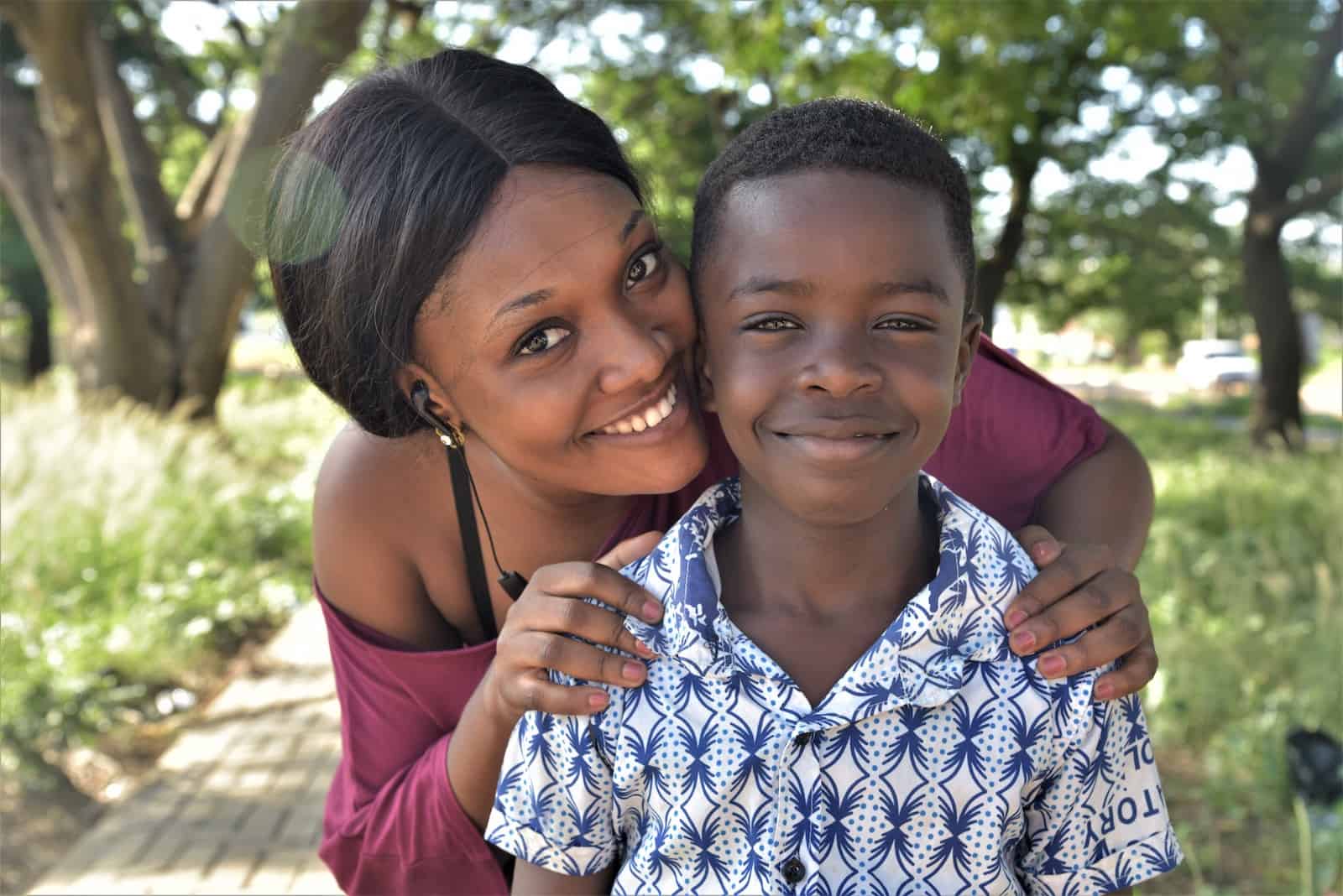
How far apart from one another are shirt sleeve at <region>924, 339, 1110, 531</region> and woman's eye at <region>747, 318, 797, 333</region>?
0.69 metres

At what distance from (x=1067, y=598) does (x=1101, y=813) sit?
0.95ft

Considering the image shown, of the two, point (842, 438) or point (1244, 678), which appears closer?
point (842, 438)

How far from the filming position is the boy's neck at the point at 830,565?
66.4 inches

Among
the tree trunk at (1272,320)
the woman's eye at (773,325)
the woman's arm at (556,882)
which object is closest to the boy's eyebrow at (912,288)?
the woman's eye at (773,325)

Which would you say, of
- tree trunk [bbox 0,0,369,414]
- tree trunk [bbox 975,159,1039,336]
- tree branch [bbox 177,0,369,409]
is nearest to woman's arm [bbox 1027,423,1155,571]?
tree branch [bbox 177,0,369,409]

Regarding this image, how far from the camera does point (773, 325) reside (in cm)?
→ 161

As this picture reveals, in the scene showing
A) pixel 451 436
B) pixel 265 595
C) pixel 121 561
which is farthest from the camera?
pixel 265 595

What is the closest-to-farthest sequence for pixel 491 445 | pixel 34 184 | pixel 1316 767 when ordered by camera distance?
pixel 491 445
pixel 1316 767
pixel 34 184

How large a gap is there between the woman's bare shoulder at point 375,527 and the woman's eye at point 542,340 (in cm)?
53

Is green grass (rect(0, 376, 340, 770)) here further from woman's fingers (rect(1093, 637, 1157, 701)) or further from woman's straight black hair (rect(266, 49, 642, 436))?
woman's fingers (rect(1093, 637, 1157, 701))

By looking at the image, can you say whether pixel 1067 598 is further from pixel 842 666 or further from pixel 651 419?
pixel 651 419

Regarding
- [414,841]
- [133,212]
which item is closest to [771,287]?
[414,841]

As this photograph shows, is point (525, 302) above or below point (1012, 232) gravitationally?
above

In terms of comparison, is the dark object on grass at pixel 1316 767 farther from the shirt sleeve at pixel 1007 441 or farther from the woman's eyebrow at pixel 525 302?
the woman's eyebrow at pixel 525 302
